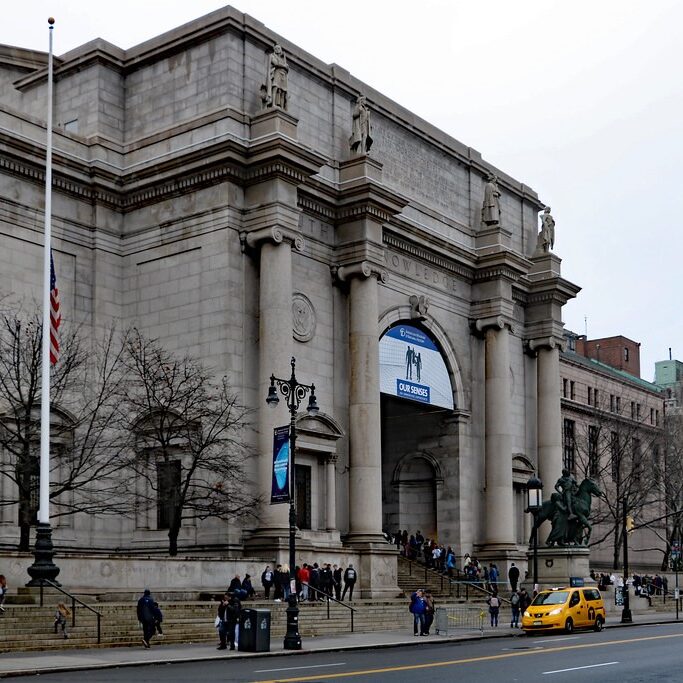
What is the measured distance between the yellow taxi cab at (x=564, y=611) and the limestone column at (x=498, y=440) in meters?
17.2

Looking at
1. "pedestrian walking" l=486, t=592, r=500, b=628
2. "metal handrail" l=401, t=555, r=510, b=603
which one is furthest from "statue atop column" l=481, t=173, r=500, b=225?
"pedestrian walking" l=486, t=592, r=500, b=628

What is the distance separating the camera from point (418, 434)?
62.2 meters

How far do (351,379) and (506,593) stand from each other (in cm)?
1387

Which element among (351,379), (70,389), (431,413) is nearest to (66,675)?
(70,389)

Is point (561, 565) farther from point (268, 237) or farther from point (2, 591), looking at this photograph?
point (2, 591)

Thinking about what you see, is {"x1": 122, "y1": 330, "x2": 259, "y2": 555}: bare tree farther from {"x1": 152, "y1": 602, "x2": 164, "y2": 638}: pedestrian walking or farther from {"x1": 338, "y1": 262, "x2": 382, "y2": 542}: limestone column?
{"x1": 152, "y1": 602, "x2": 164, "y2": 638}: pedestrian walking

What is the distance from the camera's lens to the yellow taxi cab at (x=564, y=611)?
40500 mm

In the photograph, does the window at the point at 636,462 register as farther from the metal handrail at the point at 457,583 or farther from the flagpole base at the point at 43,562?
the flagpole base at the point at 43,562

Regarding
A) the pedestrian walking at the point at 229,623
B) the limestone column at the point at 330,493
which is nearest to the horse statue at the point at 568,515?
the limestone column at the point at 330,493

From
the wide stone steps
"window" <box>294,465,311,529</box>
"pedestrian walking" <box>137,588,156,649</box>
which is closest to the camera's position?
the wide stone steps

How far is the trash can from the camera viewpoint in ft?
101

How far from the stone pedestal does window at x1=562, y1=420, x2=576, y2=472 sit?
33020mm

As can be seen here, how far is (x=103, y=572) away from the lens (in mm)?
36750

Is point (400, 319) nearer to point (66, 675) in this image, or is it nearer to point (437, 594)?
point (437, 594)
